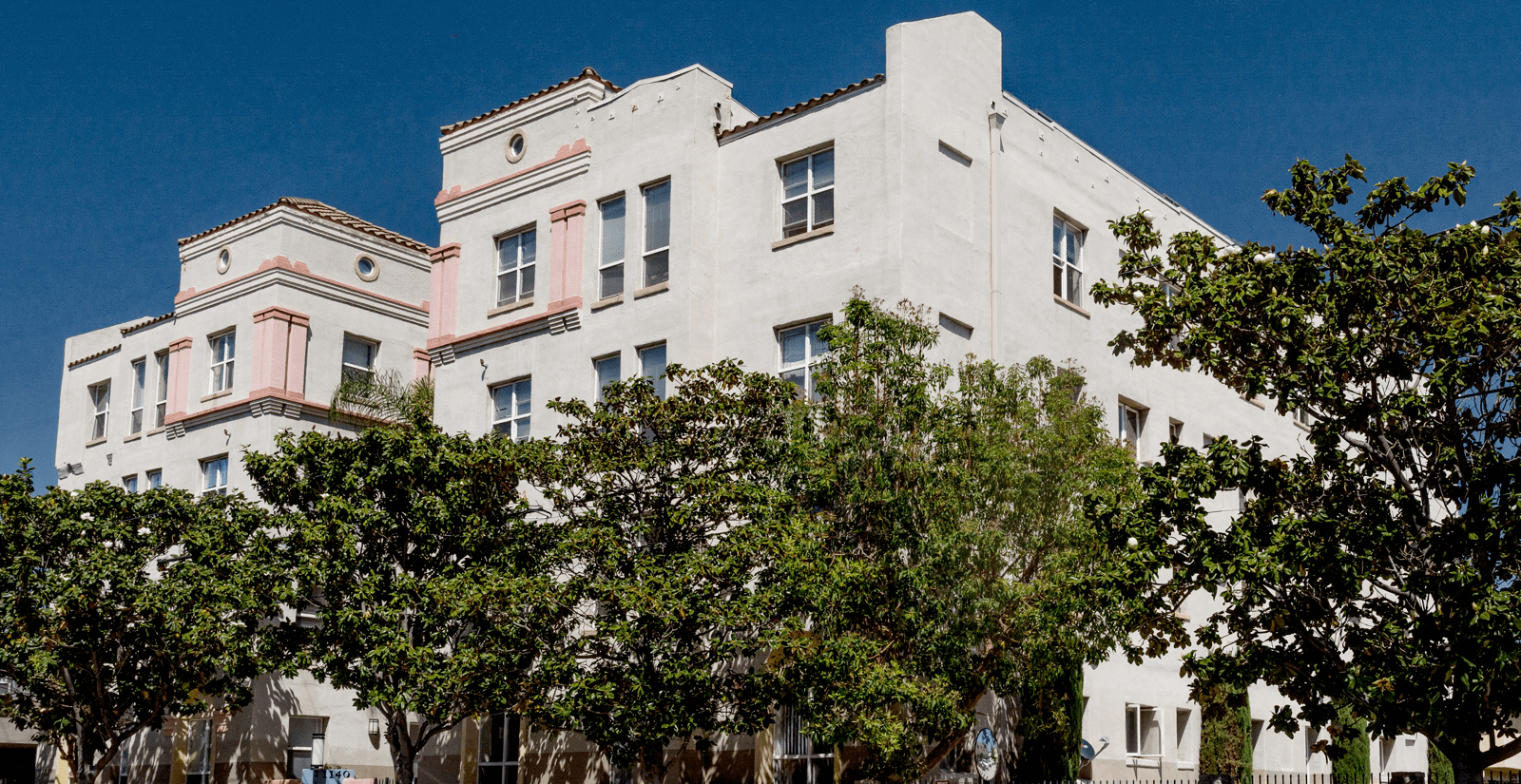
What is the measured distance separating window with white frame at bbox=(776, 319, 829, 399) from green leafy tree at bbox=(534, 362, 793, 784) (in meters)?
2.68

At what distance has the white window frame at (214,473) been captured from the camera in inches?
1576

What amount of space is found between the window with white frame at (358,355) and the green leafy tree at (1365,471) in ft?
88.9

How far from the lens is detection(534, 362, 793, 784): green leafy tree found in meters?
Answer: 22.5

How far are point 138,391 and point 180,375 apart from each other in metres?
3.32

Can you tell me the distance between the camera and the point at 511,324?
108ft

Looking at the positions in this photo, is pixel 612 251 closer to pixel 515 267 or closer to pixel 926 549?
pixel 515 267

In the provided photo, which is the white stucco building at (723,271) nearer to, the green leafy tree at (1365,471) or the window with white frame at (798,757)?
the window with white frame at (798,757)

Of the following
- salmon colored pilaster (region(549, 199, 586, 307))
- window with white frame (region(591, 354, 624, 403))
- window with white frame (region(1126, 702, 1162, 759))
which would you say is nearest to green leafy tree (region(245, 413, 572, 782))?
window with white frame (region(591, 354, 624, 403))

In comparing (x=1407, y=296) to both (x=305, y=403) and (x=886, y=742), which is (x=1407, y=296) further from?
(x=305, y=403)

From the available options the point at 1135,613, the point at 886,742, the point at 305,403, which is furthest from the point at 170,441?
the point at 1135,613

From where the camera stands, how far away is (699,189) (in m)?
30.5

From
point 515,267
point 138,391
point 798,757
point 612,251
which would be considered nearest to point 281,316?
point 138,391

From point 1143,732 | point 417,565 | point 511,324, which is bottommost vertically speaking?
point 1143,732

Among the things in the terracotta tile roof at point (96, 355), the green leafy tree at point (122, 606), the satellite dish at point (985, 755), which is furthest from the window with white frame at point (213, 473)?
the satellite dish at point (985, 755)
